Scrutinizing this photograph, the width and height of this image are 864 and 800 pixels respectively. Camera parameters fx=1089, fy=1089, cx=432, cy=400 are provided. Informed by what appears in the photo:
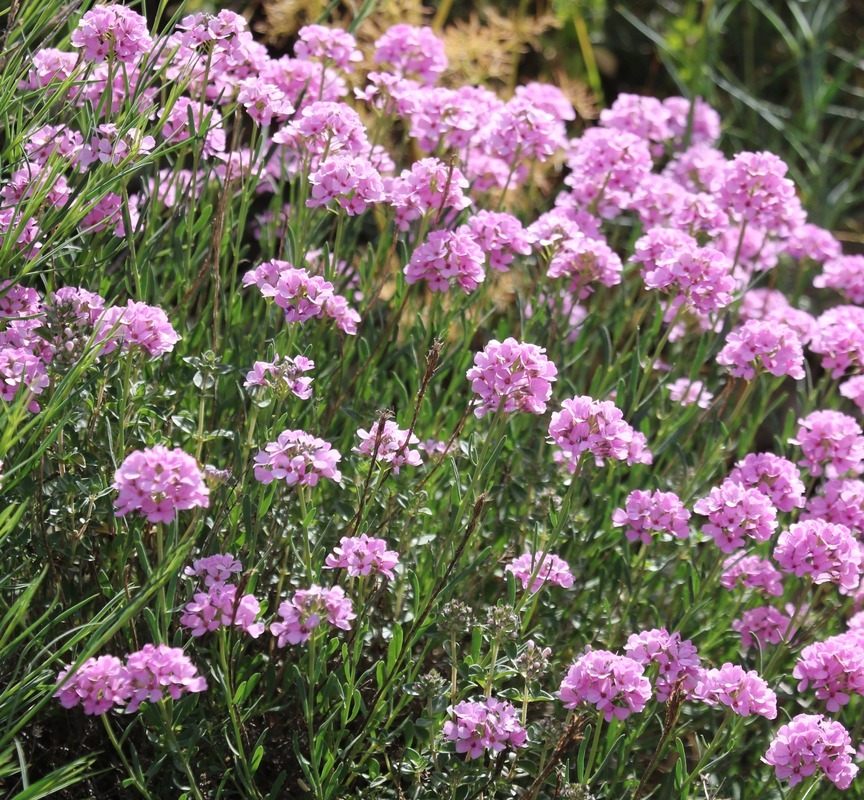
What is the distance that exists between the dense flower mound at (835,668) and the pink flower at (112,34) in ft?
6.50

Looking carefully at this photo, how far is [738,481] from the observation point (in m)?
2.52

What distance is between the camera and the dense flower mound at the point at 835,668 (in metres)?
2.27

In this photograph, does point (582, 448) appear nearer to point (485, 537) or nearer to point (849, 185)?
point (485, 537)

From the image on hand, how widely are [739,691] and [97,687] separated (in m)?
1.22

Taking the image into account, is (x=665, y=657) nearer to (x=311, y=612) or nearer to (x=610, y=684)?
(x=610, y=684)

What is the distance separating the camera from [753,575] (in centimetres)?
270

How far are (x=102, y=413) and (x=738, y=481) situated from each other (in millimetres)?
1467

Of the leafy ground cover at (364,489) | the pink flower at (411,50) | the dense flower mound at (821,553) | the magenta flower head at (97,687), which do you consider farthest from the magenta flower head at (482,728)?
the pink flower at (411,50)

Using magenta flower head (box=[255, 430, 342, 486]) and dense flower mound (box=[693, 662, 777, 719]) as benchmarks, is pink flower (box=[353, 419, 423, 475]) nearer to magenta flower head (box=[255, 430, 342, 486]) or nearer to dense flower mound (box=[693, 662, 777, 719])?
magenta flower head (box=[255, 430, 342, 486])

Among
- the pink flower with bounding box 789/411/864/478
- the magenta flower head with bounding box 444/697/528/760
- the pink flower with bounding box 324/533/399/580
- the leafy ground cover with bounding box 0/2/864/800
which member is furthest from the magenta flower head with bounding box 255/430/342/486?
the pink flower with bounding box 789/411/864/478

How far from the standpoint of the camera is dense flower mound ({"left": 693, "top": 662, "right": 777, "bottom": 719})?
2148 mm

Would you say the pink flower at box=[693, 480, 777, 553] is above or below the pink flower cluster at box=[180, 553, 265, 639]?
above

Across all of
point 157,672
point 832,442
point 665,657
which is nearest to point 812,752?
point 665,657

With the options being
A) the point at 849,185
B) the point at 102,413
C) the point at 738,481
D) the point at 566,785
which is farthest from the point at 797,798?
the point at 849,185
